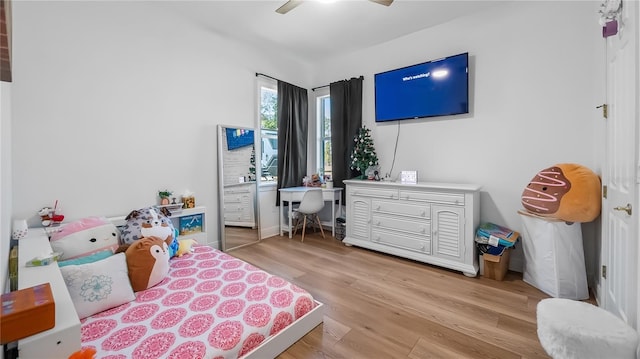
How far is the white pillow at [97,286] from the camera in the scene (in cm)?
150

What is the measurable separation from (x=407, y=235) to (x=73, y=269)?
286cm

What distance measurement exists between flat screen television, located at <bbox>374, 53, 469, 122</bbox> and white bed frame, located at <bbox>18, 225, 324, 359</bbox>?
2.57m

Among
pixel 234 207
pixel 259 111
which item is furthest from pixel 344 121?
pixel 234 207

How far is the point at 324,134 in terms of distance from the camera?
177 inches

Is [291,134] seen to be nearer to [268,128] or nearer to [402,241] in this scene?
[268,128]

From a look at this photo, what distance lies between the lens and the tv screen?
347 cm

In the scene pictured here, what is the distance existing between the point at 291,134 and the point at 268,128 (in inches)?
14.8

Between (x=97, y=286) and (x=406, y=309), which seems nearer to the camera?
(x=97, y=286)

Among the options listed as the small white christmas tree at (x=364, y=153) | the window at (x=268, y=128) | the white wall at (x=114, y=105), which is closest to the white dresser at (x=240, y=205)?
the white wall at (x=114, y=105)

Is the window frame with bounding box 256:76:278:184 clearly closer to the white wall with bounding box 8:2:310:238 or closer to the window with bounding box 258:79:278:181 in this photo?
the window with bounding box 258:79:278:181

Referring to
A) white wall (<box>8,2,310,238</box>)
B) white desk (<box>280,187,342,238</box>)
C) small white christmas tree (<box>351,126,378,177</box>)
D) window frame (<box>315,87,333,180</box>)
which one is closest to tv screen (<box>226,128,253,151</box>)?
white wall (<box>8,2,310,238</box>)

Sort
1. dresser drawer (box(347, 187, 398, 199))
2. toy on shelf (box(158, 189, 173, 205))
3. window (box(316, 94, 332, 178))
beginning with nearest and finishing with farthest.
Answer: toy on shelf (box(158, 189, 173, 205))
dresser drawer (box(347, 187, 398, 199))
window (box(316, 94, 332, 178))

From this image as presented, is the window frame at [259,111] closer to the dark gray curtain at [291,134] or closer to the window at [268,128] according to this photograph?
the window at [268,128]

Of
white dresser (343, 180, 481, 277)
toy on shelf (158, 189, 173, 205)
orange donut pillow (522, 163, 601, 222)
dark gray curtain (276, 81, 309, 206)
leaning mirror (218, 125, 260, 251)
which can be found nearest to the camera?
orange donut pillow (522, 163, 601, 222)
